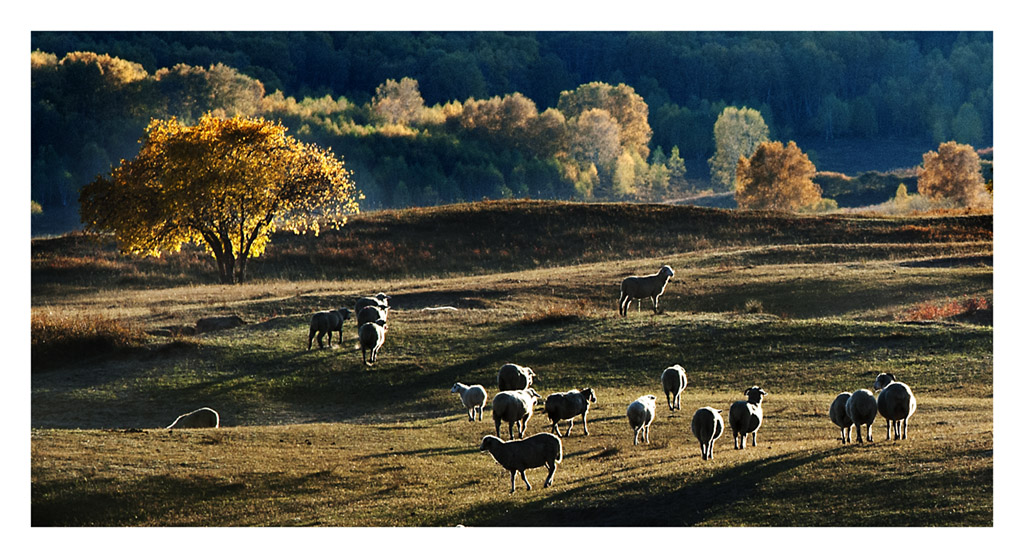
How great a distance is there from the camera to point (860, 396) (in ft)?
62.3

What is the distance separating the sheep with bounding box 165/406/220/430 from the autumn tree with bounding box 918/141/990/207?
90.7 m

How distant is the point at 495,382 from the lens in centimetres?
3091

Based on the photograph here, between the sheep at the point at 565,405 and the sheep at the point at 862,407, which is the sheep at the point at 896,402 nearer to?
the sheep at the point at 862,407

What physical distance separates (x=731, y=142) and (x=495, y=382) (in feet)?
382

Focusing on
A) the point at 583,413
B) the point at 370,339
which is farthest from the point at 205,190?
the point at 583,413

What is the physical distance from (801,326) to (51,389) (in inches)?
945

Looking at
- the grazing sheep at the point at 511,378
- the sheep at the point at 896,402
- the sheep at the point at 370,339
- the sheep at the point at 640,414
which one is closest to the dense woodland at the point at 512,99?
the sheep at the point at 370,339

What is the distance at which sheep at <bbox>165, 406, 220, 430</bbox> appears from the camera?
26109 millimetres

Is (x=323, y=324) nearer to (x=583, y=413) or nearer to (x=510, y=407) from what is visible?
(x=583, y=413)

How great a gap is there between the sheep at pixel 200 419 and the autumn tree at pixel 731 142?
119131 millimetres

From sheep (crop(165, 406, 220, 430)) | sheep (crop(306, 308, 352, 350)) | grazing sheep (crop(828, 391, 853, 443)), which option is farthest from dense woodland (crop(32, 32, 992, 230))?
grazing sheep (crop(828, 391, 853, 443))

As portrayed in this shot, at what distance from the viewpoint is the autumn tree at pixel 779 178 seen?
10262 cm
